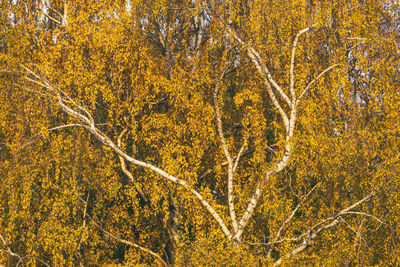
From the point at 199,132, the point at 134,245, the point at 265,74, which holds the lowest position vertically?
the point at 134,245

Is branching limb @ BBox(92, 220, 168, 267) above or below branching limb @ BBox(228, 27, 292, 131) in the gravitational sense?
below

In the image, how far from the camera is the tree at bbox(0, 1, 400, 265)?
11031 mm

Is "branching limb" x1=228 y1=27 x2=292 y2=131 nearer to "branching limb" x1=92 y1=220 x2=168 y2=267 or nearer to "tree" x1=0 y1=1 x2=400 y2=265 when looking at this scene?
"tree" x1=0 y1=1 x2=400 y2=265

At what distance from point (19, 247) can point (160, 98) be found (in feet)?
19.0

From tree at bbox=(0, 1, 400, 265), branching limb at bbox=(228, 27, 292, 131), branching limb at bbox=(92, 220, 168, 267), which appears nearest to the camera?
tree at bbox=(0, 1, 400, 265)

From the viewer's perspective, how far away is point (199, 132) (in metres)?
13.3

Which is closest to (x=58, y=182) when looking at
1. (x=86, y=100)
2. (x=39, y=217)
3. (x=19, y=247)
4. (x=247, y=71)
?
(x=39, y=217)

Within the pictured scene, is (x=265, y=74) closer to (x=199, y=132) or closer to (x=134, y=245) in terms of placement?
(x=199, y=132)

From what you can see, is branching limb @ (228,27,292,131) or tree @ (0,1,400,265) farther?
branching limb @ (228,27,292,131)

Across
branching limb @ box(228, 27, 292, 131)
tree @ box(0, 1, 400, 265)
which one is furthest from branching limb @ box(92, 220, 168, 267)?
branching limb @ box(228, 27, 292, 131)

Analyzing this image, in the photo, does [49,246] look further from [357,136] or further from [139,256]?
[357,136]

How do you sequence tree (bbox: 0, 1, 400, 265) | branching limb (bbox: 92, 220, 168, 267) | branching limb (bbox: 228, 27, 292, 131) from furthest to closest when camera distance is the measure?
1. branching limb (bbox: 92, 220, 168, 267)
2. branching limb (bbox: 228, 27, 292, 131)
3. tree (bbox: 0, 1, 400, 265)

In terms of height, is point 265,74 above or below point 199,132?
above

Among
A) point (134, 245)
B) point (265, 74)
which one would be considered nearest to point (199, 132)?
point (265, 74)
